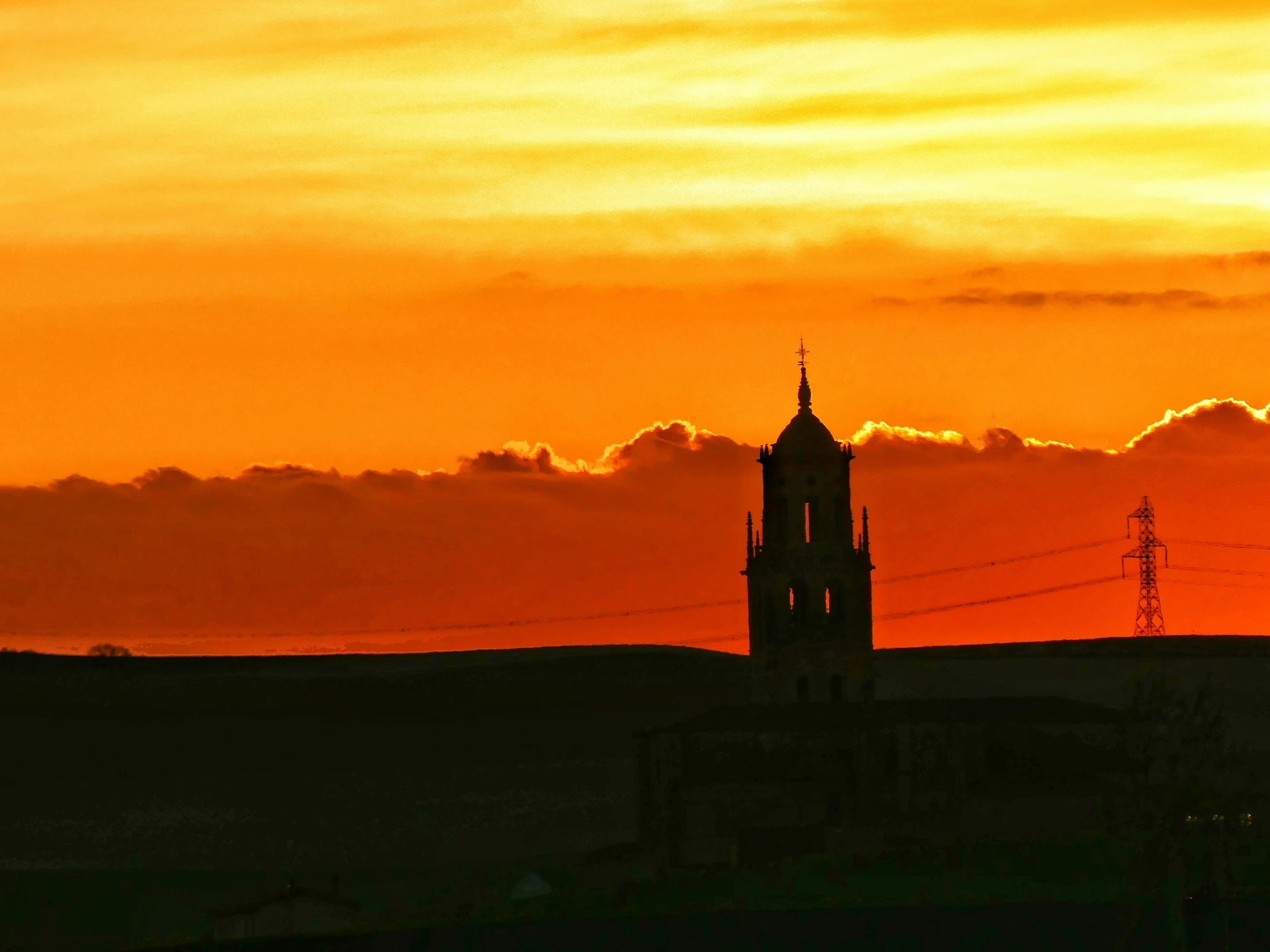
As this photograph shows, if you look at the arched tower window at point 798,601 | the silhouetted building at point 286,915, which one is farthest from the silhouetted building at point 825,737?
the silhouetted building at point 286,915

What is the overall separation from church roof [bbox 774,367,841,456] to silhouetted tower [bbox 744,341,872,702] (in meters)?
0.02

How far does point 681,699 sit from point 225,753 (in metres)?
29.5

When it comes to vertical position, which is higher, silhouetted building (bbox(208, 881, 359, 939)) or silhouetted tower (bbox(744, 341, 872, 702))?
silhouetted tower (bbox(744, 341, 872, 702))

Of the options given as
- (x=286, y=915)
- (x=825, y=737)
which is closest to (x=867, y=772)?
(x=825, y=737)

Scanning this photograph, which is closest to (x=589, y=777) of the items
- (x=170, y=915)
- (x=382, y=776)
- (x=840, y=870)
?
(x=382, y=776)

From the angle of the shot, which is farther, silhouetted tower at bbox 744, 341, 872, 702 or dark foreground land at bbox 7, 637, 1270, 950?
silhouetted tower at bbox 744, 341, 872, 702

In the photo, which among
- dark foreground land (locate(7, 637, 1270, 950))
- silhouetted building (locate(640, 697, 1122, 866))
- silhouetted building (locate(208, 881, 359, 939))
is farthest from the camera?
silhouetted building (locate(640, 697, 1122, 866))

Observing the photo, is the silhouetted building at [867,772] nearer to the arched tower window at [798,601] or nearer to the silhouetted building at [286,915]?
the arched tower window at [798,601]

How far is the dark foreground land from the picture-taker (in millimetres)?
73750

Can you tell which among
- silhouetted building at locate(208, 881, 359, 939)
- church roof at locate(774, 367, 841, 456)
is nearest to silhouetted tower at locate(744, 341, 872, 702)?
church roof at locate(774, 367, 841, 456)

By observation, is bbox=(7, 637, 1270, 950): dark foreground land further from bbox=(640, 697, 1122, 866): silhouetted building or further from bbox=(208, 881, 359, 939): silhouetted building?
bbox=(640, 697, 1122, 866): silhouetted building

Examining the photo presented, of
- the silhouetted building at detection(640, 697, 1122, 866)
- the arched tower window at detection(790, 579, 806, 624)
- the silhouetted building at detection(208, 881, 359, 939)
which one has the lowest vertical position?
the silhouetted building at detection(208, 881, 359, 939)

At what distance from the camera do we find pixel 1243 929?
69.4 meters

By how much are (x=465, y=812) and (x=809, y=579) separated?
24.7 m
